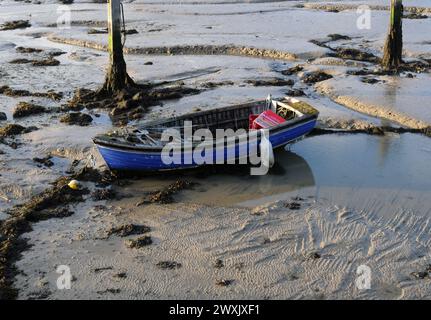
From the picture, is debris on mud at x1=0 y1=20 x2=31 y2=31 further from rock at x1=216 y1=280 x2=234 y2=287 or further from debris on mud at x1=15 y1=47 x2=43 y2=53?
rock at x1=216 y1=280 x2=234 y2=287

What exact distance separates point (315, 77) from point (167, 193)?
32.2 feet

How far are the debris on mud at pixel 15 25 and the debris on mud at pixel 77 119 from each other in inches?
729

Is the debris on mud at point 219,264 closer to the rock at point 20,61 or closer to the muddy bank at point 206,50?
the muddy bank at point 206,50

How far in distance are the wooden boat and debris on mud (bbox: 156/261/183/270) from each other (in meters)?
3.20

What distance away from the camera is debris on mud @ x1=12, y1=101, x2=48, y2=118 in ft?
50.9

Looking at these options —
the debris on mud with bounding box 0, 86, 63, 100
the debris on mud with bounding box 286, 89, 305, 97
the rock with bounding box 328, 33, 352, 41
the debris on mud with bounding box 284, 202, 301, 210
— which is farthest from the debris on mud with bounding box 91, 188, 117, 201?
the rock with bounding box 328, 33, 352, 41

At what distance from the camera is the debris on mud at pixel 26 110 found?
1551cm

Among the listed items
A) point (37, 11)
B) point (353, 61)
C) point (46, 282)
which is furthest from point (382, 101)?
point (37, 11)

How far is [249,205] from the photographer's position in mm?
10695

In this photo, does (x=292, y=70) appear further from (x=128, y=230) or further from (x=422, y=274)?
(x=422, y=274)

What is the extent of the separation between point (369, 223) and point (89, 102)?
10114 millimetres

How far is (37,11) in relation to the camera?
3750 centimetres

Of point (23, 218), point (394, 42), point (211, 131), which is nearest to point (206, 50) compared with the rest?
point (394, 42)

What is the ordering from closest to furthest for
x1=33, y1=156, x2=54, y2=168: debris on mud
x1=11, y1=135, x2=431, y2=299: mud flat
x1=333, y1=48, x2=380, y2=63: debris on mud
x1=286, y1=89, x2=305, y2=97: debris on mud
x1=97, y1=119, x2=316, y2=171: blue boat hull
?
1. x1=11, y1=135, x2=431, y2=299: mud flat
2. x1=97, y1=119, x2=316, y2=171: blue boat hull
3. x1=33, y1=156, x2=54, y2=168: debris on mud
4. x1=286, y1=89, x2=305, y2=97: debris on mud
5. x1=333, y1=48, x2=380, y2=63: debris on mud
